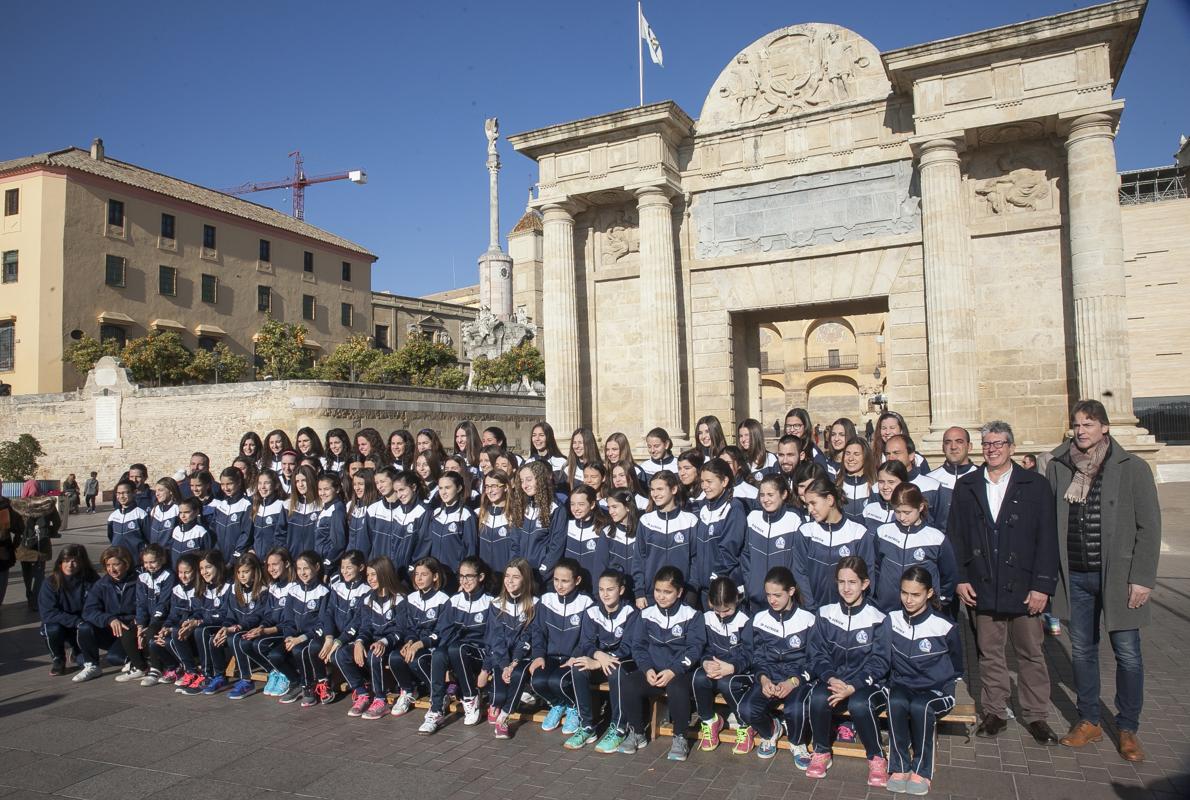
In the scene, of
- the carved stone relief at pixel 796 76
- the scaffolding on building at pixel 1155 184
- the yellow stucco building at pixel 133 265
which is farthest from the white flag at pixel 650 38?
the scaffolding on building at pixel 1155 184

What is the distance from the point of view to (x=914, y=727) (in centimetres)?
509

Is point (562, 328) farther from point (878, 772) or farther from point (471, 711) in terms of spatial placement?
point (878, 772)

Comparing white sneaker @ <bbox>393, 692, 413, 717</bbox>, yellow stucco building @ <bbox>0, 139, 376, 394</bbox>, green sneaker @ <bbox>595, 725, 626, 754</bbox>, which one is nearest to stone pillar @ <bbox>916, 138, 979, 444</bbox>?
green sneaker @ <bbox>595, 725, 626, 754</bbox>

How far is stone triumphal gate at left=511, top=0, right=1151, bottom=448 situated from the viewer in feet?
42.1

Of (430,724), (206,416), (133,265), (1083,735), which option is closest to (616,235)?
(430,724)

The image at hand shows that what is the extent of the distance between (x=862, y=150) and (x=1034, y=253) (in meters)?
3.23

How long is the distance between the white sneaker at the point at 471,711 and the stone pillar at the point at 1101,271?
10538 mm

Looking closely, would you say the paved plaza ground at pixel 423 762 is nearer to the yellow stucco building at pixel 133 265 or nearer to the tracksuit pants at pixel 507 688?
the tracksuit pants at pixel 507 688

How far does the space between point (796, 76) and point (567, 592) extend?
1159 centimetres

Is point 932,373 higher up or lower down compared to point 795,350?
lower down

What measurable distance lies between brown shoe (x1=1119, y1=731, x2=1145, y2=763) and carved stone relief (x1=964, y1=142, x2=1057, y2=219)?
10295 mm

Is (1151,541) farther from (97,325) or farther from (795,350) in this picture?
(795,350)

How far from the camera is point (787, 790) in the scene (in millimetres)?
5027

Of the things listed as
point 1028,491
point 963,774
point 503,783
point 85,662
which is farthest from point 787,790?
point 85,662
